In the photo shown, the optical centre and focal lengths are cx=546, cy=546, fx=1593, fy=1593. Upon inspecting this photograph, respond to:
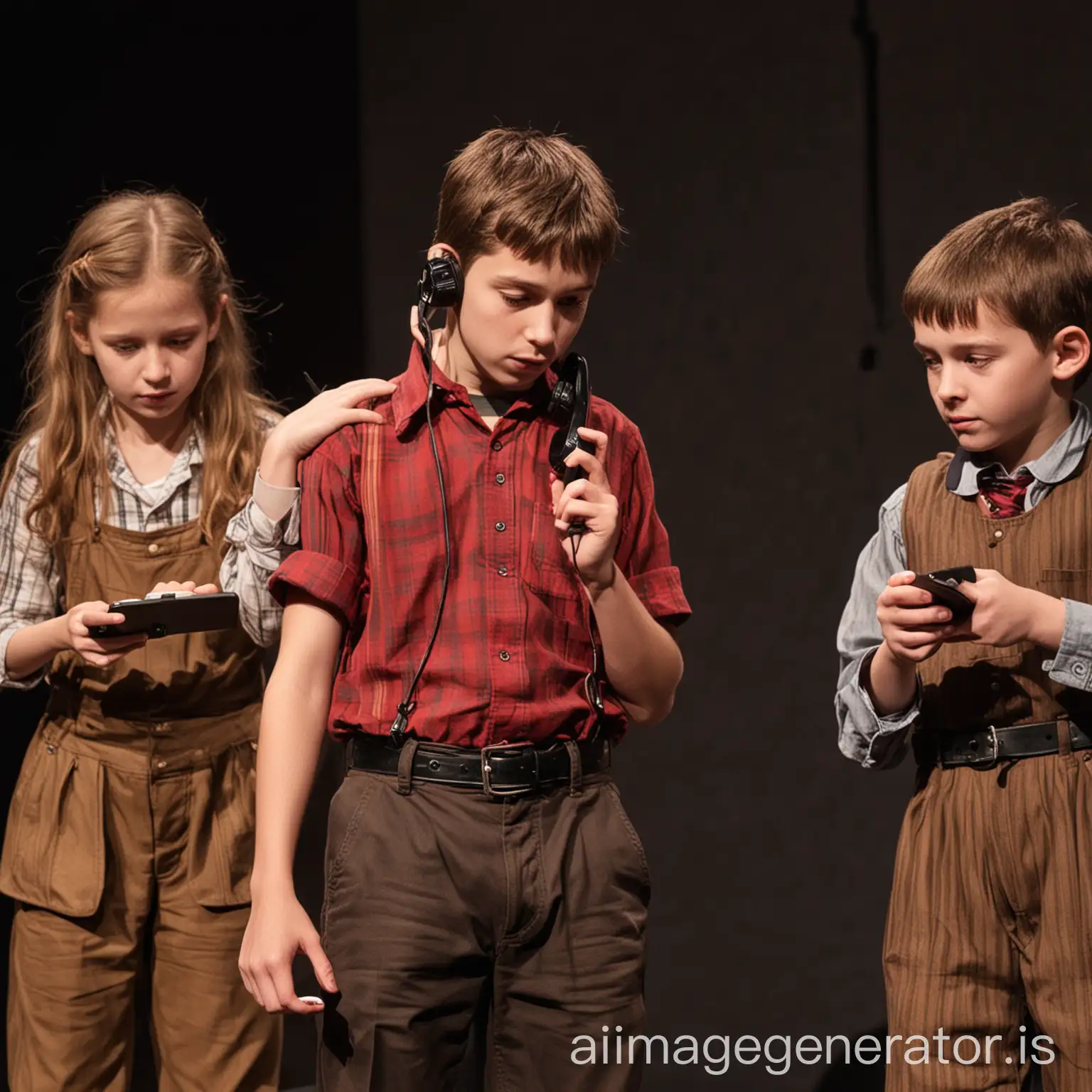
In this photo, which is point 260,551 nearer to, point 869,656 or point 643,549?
point 643,549

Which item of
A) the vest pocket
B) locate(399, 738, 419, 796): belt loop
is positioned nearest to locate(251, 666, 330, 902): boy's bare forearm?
locate(399, 738, 419, 796): belt loop

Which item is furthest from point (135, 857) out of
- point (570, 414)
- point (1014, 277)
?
point (1014, 277)

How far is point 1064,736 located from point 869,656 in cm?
25

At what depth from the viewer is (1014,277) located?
1854 mm

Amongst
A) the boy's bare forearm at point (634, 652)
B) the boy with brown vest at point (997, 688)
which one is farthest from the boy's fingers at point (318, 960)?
the boy with brown vest at point (997, 688)

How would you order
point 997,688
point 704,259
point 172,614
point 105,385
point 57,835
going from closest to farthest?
1. point 997,688
2. point 172,614
3. point 57,835
4. point 105,385
5. point 704,259

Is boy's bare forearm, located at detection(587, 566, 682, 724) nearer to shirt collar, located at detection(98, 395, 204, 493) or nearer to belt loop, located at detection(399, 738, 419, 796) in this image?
belt loop, located at detection(399, 738, 419, 796)

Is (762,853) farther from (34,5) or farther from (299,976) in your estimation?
(34,5)

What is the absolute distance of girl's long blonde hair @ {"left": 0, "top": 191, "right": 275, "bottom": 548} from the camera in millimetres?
2275

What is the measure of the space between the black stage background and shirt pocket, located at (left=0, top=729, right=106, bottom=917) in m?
0.83

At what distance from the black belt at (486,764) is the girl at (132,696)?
1.54 feet

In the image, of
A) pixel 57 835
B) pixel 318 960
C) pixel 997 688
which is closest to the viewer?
pixel 318 960

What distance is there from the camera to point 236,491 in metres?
2.30

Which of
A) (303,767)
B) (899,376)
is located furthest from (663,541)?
(899,376)
